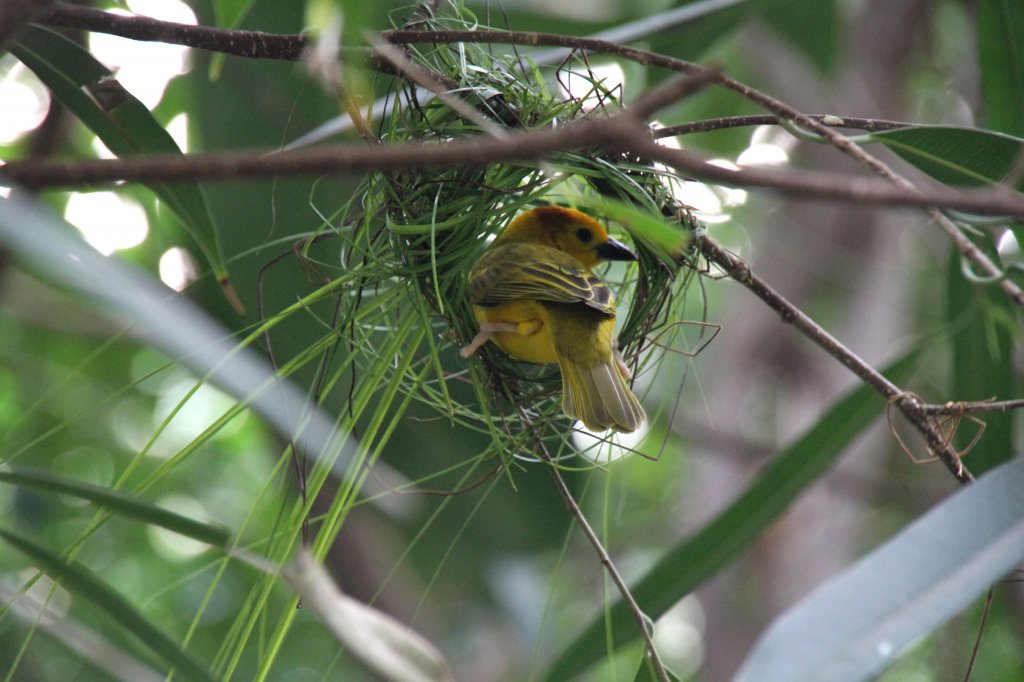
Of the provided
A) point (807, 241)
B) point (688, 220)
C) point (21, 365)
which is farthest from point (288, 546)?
point (807, 241)

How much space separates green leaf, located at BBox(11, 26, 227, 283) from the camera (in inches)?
66.7

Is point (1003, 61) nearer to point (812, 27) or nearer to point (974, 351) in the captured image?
point (974, 351)

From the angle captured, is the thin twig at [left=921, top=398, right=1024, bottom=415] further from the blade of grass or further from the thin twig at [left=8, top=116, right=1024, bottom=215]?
the blade of grass

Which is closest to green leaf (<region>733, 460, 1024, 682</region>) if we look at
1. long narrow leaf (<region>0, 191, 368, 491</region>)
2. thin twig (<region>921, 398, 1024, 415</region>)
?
thin twig (<region>921, 398, 1024, 415</region>)

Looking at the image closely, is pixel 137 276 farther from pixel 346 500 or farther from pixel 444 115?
pixel 444 115

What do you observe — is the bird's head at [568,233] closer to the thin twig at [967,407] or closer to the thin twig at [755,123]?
the thin twig at [755,123]

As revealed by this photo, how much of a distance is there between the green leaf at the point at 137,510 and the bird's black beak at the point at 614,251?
1.24m

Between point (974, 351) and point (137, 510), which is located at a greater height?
point (974, 351)

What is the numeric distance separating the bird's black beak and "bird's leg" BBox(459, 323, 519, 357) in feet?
1.22

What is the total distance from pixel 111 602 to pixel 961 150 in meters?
1.55

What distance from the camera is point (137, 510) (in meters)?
1.31

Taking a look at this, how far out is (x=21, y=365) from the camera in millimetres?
4418

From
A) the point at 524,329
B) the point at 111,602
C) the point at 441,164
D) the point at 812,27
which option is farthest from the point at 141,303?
the point at 812,27

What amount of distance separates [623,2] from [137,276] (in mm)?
3398
